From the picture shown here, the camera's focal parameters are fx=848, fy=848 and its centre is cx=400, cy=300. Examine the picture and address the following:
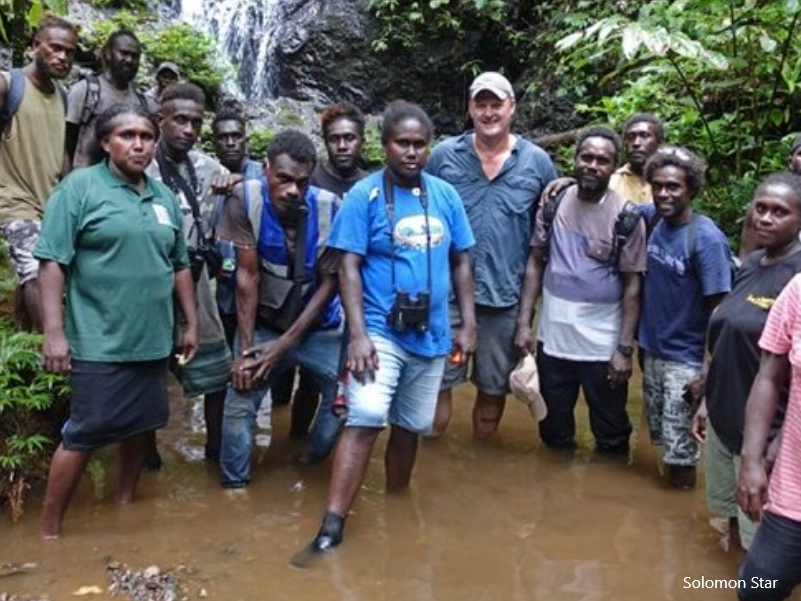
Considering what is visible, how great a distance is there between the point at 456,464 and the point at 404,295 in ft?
5.27

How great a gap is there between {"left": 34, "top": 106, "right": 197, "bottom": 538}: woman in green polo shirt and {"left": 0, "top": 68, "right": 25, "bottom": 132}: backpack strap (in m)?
1.25

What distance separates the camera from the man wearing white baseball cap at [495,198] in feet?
16.9

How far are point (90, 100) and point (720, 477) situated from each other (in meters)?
4.23

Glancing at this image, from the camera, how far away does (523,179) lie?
5172 mm

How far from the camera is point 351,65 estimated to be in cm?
1530

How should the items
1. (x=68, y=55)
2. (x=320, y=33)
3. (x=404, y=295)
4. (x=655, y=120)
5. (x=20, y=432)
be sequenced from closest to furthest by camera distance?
(x=404, y=295) < (x=20, y=432) < (x=68, y=55) < (x=655, y=120) < (x=320, y=33)

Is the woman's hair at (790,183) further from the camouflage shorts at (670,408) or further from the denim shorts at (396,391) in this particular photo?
the denim shorts at (396,391)

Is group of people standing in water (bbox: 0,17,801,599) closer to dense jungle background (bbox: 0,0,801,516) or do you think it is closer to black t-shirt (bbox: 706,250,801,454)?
black t-shirt (bbox: 706,250,801,454)

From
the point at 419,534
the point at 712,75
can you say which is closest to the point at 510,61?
the point at 712,75

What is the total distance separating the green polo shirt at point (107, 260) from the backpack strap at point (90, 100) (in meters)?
1.51

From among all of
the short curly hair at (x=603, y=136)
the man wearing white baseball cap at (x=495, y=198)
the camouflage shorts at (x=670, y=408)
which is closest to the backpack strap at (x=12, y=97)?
the man wearing white baseball cap at (x=495, y=198)

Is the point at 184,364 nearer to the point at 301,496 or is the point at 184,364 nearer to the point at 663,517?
the point at 301,496

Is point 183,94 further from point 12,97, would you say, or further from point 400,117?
point 400,117

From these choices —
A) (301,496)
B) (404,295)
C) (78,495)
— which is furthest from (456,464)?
(78,495)
